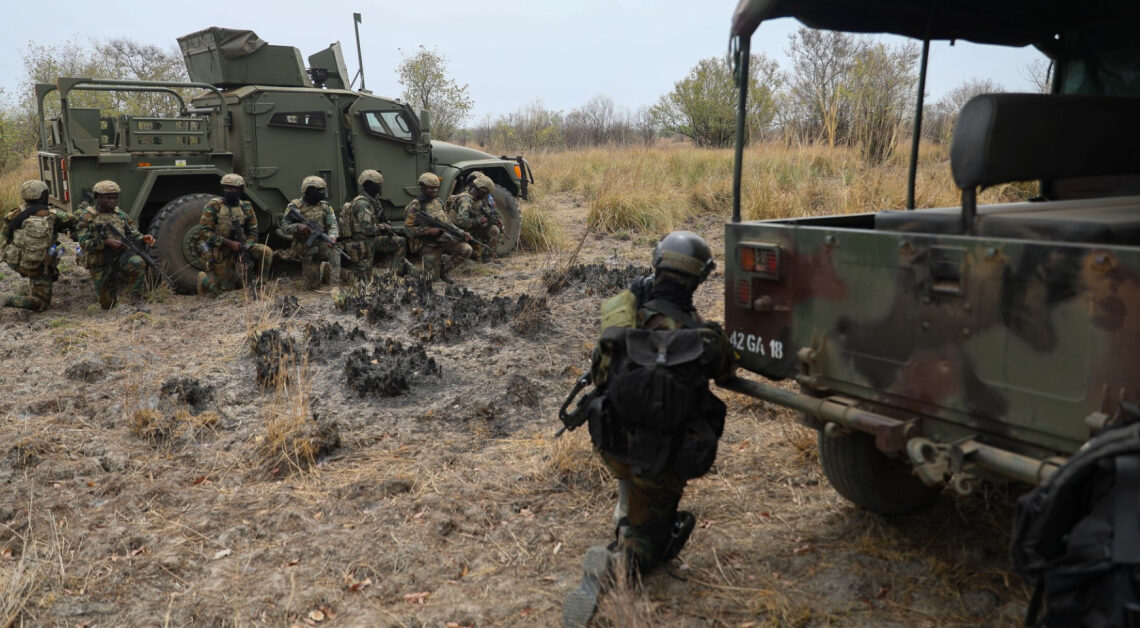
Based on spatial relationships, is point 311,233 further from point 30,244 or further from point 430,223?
point 30,244

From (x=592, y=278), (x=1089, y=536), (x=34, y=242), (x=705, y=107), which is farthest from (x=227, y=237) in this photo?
(x=705, y=107)

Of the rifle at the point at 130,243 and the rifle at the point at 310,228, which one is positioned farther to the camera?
the rifle at the point at 310,228

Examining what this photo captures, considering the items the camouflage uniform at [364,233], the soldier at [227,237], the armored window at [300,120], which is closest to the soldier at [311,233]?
the camouflage uniform at [364,233]

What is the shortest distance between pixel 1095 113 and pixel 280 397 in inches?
164

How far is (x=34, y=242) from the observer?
7199mm

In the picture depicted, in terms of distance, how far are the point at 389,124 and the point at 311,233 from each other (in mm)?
1711

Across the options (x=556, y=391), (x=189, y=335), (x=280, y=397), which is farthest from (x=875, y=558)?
(x=189, y=335)

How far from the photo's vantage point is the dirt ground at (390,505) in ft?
10.1

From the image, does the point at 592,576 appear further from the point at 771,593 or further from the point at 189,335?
the point at 189,335

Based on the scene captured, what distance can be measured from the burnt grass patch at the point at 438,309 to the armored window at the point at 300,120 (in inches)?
84.5

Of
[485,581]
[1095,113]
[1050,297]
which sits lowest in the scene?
[485,581]

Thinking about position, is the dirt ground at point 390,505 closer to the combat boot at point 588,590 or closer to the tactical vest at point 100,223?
the combat boot at point 588,590

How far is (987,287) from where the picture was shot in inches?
91.8

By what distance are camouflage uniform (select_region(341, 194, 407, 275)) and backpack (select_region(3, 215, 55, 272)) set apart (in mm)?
2569
